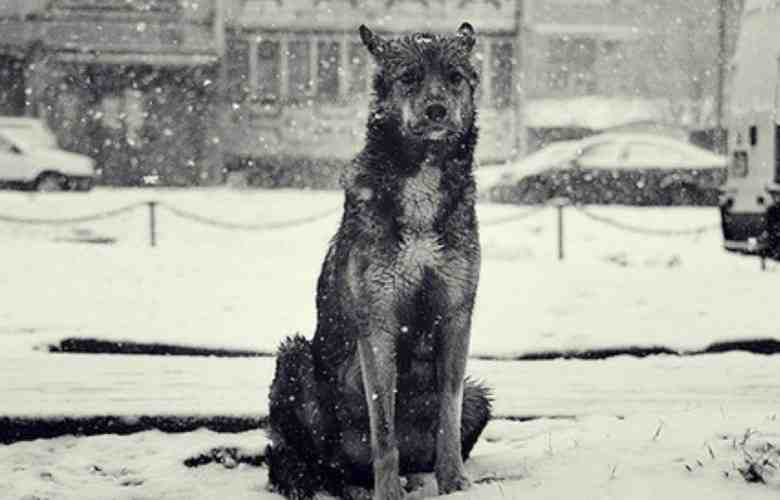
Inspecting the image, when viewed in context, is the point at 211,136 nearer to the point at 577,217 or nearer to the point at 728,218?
the point at 577,217

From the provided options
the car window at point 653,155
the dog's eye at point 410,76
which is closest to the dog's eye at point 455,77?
the dog's eye at point 410,76

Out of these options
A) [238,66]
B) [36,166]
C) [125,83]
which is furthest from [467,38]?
[125,83]

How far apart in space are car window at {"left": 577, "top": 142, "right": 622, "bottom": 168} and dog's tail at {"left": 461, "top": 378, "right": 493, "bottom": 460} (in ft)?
72.6

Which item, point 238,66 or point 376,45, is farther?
point 238,66

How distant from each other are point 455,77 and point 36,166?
84.8 ft

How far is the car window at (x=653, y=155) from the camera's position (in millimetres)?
27250

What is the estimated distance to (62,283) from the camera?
1270 centimetres

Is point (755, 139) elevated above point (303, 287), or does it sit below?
above

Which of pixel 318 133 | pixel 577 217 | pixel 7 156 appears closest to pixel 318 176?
pixel 318 133

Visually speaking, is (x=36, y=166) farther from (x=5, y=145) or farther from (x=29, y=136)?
(x=29, y=136)

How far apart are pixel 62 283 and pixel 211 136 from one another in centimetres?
2285

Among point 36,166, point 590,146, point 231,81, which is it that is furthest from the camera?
point 231,81

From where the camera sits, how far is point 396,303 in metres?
4.69

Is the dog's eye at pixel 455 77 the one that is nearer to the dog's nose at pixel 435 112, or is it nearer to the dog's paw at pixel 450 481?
the dog's nose at pixel 435 112
